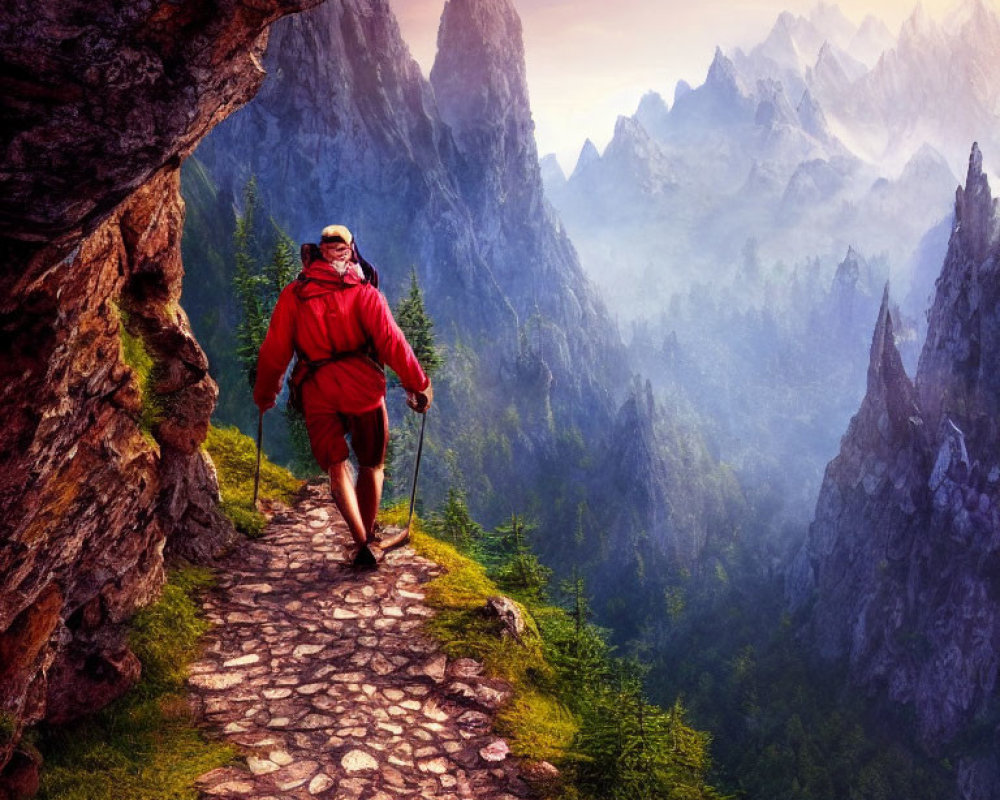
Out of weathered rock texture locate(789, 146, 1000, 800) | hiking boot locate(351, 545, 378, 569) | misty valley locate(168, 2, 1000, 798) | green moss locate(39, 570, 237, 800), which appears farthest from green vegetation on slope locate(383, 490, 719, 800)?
weathered rock texture locate(789, 146, 1000, 800)

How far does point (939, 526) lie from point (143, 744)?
389ft

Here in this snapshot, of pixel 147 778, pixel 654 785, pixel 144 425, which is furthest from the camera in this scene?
pixel 144 425

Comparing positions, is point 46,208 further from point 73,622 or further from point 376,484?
point 376,484

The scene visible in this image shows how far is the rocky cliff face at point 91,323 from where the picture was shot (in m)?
2.81

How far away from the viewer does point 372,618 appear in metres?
6.69

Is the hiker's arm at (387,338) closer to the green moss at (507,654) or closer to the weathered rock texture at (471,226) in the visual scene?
the green moss at (507,654)

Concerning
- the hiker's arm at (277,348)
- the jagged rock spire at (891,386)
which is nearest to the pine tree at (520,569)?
the hiker's arm at (277,348)

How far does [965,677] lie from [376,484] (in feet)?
377

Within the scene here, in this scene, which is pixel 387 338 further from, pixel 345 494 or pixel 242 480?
pixel 242 480

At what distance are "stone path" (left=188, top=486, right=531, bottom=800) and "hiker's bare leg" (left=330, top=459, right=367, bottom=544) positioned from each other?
Result: 0.78 meters

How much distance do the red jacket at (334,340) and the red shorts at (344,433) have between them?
5.7 inches

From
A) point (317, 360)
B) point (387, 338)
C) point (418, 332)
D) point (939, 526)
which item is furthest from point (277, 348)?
point (939, 526)

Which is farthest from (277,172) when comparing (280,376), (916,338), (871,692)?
(916,338)

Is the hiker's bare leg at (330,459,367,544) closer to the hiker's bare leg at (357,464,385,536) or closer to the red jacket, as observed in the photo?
the hiker's bare leg at (357,464,385,536)
